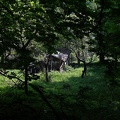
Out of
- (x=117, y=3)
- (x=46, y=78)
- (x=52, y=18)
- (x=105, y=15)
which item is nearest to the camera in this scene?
(x=117, y=3)

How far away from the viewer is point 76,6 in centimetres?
554

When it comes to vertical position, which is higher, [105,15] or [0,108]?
[105,15]

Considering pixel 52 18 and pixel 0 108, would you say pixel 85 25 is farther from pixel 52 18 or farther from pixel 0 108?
pixel 0 108

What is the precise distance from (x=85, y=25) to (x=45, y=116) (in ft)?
9.61

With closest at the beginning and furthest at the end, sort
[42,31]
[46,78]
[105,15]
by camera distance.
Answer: [105,15]
[42,31]
[46,78]

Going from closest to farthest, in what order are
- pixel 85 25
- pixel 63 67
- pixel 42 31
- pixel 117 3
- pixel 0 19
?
pixel 117 3
pixel 85 25
pixel 42 31
pixel 0 19
pixel 63 67

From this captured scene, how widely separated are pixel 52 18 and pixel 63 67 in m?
41.3

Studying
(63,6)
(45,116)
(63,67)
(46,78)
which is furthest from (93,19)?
(63,67)

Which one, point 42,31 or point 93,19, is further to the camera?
point 42,31

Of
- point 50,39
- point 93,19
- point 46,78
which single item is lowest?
point 46,78

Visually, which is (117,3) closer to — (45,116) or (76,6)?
(76,6)

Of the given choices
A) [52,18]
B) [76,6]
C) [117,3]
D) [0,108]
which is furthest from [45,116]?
[117,3]

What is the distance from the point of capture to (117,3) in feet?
13.9

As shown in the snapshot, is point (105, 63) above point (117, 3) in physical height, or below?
below
